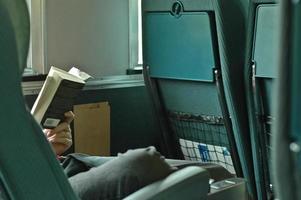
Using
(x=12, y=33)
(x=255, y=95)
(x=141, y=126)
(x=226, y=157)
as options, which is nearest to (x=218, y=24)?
(x=255, y=95)

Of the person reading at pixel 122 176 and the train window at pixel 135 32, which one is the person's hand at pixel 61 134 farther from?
the train window at pixel 135 32

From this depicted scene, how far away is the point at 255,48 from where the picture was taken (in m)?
2.47

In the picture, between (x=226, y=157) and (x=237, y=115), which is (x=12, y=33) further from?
(x=226, y=157)

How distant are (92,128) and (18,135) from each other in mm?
2031

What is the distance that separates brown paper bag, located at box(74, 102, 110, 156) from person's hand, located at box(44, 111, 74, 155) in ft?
2.00

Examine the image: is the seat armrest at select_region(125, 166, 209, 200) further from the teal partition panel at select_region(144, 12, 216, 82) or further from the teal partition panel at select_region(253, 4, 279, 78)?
the teal partition panel at select_region(144, 12, 216, 82)

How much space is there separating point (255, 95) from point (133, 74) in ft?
2.76

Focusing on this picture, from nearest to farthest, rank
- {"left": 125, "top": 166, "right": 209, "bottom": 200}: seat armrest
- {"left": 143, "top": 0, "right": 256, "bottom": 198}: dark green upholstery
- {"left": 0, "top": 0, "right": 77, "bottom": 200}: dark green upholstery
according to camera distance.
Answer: {"left": 0, "top": 0, "right": 77, "bottom": 200}: dark green upholstery
{"left": 125, "top": 166, "right": 209, "bottom": 200}: seat armrest
{"left": 143, "top": 0, "right": 256, "bottom": 198}: dark green upholstery

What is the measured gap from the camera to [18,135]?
0.84m

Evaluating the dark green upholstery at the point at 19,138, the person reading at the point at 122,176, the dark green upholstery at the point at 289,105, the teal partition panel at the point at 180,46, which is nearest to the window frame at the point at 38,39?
the teal partition panel at the point at 180,46

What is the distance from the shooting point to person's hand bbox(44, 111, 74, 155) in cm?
208

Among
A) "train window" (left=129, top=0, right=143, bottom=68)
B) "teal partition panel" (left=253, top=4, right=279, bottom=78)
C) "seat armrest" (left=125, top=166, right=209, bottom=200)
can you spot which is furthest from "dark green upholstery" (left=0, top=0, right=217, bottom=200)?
"train window" (left=129, top=0, right=143, bottom=68)

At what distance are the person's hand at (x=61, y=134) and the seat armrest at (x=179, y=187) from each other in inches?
34.4

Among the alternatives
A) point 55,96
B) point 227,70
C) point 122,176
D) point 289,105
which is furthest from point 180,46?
point 289,105
